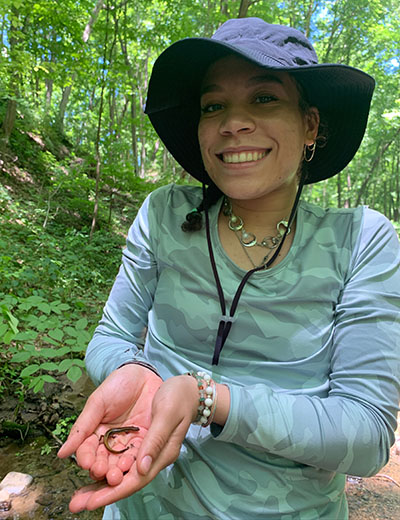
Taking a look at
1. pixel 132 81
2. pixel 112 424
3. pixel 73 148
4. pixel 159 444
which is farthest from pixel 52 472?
pixel 73 148

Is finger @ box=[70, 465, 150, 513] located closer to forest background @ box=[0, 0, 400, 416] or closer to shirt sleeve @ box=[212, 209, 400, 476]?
shirt sleeve @ box=[212, 209, 400, 476]

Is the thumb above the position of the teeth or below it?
below

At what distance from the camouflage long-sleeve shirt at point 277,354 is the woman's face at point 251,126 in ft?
0.71

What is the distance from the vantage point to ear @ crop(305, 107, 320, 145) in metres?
1.37

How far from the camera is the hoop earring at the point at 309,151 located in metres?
1.42

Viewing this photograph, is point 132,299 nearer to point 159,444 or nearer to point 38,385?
point 159,444

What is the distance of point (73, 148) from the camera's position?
42.7 ft

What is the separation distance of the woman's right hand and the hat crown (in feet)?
3.36

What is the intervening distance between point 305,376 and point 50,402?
251 cm

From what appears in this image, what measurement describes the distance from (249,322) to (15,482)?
6.62 feet

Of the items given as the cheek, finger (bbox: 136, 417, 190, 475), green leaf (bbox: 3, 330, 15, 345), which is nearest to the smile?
the cheek

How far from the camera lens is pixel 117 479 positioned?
888 millimetres

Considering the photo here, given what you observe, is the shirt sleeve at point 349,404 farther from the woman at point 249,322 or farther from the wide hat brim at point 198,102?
the wide hat brim at point 198,102

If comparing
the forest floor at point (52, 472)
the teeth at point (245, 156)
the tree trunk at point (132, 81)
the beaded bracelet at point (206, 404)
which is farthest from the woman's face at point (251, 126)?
the tree trunk at point (132, 81)
